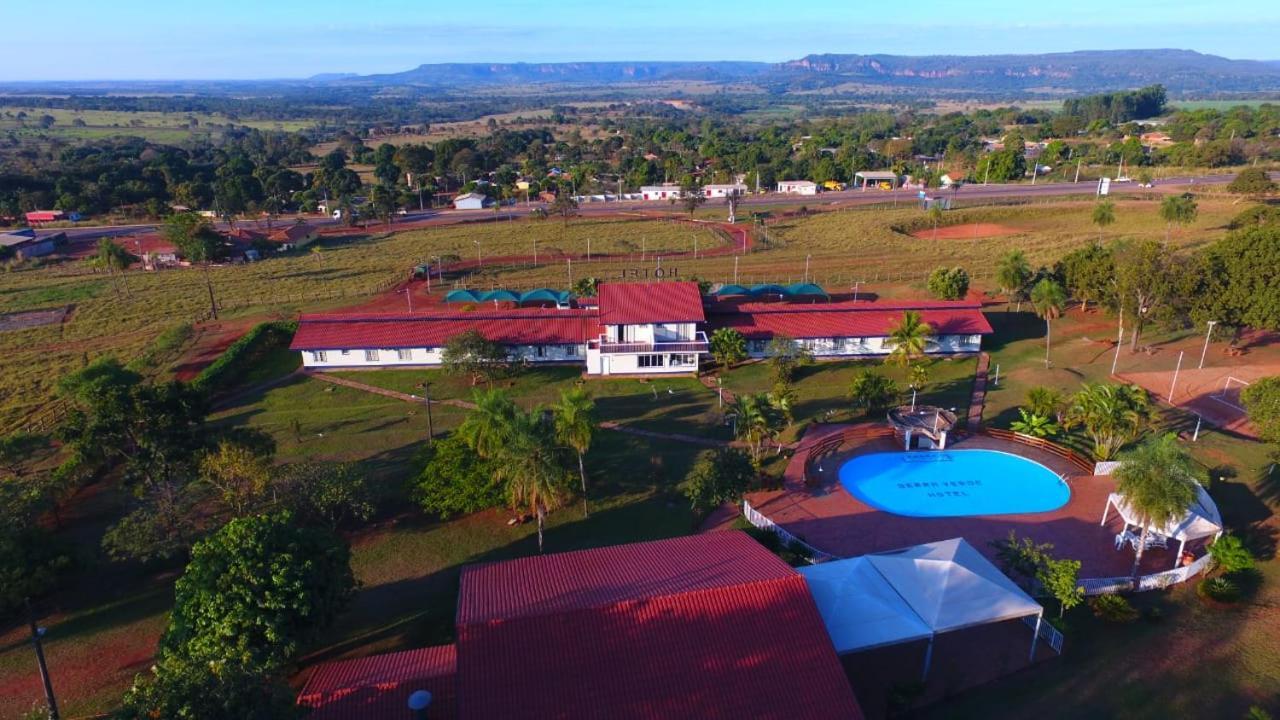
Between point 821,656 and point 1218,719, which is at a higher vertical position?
point 821,656

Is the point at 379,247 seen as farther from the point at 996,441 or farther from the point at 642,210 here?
the point at 996,441

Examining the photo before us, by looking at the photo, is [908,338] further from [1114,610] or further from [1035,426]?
[1114,610]

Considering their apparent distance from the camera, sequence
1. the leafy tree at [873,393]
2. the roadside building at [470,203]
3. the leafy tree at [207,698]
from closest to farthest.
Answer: the leafy tree at [207,698], the leafy tree at [873,393], the roadside building at [470,203]

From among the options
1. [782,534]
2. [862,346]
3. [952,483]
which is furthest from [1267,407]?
[862,346]

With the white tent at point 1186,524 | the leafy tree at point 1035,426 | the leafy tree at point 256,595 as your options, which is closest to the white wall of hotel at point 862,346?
the leafy tree at point 1035,426

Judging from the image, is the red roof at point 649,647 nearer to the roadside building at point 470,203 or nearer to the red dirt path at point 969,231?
the red dirt path at point 969,231

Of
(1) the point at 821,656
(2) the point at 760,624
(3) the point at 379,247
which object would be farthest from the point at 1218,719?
(3) the point at 379,247
